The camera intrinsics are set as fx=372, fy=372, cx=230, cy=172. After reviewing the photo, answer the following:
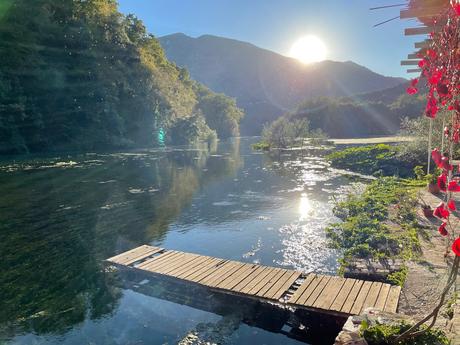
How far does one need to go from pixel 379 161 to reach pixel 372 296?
27.2 meters

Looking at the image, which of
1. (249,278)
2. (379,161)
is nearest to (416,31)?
(249,278)

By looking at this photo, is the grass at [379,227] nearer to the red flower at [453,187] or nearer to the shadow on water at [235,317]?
the shadow on water at [235,317]

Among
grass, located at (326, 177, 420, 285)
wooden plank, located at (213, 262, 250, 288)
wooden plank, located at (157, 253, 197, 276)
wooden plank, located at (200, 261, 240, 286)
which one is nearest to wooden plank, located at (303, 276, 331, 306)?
grass, located at (326, 177, 420, 285)

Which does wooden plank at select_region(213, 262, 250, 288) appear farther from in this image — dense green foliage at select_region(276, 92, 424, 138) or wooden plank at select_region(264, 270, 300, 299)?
dense green foliage at select_region(276, 92, 424, 138)

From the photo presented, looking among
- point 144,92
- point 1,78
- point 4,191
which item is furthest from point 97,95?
point 4,191

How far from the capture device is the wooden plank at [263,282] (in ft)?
30.6

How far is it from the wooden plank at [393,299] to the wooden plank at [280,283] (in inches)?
97.8

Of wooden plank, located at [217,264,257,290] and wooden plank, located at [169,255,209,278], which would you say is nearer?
wooden plank, located at [217,264,257,290]

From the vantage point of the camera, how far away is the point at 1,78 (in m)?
50.9

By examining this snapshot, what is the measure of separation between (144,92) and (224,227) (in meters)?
62.4

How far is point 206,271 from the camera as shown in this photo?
10.8 m

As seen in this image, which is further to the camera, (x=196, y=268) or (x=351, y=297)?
(x=196, y=268)

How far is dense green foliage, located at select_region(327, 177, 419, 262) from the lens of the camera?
39.3 ft

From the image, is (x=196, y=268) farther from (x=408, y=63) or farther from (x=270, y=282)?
(x=408, y=63)
